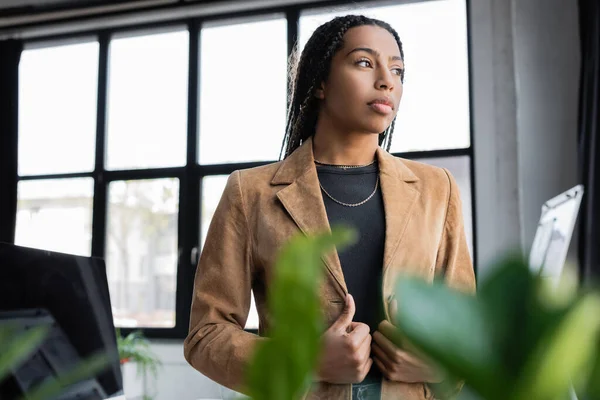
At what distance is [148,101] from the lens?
5266 millimetres

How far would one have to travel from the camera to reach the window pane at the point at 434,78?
15.0ft

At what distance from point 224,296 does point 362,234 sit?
0.84ft

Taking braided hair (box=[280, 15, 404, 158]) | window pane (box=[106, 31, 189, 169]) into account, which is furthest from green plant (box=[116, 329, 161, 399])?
braided hair (box=[280, 15, 404, 158])

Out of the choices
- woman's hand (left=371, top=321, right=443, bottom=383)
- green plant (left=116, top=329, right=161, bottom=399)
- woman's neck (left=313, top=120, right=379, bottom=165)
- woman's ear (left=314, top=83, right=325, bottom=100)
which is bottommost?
green plant (left=116, top=329, right=161, bottom=399)

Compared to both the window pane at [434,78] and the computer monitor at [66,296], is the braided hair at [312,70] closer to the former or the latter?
the computer monitor at [66,296]

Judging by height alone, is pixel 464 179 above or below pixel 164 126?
below

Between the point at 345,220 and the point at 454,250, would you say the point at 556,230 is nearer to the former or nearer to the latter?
the point at 454,250

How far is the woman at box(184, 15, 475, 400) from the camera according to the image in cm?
112

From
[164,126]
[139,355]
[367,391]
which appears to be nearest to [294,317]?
[367,391]

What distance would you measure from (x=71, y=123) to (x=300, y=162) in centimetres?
457

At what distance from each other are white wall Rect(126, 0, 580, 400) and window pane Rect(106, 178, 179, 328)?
36.8 inches

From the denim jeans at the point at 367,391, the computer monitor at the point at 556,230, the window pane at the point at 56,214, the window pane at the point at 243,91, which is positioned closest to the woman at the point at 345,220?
the denim jeans at the point at 367,391

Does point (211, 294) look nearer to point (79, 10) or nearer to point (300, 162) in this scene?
point (300, 162)

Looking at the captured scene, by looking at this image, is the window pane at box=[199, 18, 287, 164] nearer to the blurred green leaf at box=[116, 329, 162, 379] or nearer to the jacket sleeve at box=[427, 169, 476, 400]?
the blurred green leaf at box=[116, 329, 162, 379]
